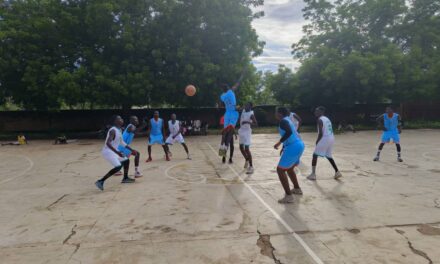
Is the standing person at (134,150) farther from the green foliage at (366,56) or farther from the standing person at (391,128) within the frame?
the green foliage at (366,56)

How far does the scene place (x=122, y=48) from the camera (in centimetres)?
2088

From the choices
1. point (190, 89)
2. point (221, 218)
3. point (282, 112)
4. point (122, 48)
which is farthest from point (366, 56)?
point (221, 218)

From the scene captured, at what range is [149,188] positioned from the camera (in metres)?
7.56

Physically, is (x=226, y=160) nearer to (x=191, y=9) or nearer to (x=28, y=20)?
(x=191, y=9)

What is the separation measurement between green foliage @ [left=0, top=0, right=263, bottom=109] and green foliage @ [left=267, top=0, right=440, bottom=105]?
695cm

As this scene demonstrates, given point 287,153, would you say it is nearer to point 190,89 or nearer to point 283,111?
point 283,111

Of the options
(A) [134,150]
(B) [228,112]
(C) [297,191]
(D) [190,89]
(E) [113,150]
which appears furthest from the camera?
(D) [190,89]

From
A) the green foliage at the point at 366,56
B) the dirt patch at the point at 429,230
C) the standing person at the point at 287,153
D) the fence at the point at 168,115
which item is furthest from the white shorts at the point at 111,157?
the green foliage at the point at 366,56

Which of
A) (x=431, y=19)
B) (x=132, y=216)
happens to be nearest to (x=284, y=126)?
(x=132, y=216)

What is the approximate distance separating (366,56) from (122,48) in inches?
697

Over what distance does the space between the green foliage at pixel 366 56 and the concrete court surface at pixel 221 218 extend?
16.2 meters

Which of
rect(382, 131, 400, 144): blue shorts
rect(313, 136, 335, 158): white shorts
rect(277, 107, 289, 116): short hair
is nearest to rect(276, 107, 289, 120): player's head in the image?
rect(277, 107, 289, 116): short hair

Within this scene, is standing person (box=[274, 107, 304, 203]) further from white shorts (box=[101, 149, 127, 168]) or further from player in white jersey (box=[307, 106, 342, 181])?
white shorts (box=[101, 149, 127, 168])

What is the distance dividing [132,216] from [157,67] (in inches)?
673
